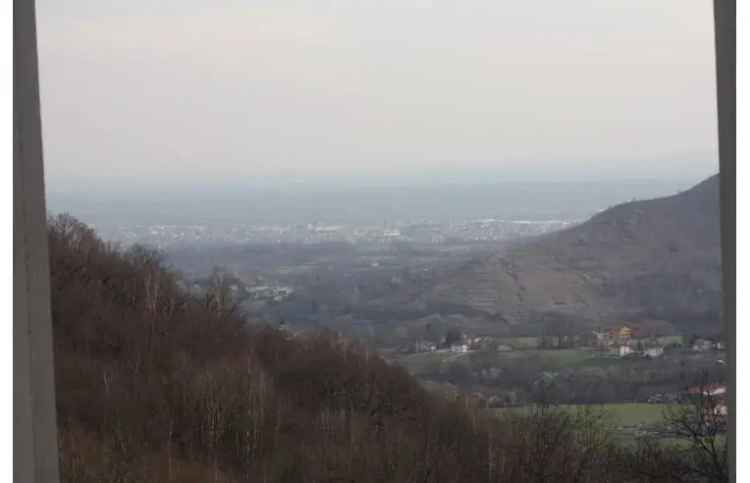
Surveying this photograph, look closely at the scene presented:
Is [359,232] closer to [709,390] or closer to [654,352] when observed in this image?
[654,352]

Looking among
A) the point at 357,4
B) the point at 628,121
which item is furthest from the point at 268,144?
the point at 628,121

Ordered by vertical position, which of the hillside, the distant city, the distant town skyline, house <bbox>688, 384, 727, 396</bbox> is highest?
the distant town skyline

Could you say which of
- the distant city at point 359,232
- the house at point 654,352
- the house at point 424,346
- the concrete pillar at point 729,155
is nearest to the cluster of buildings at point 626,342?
the house at point 654,352

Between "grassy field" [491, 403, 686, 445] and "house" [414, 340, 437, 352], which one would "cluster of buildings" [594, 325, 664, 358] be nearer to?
"grassy field" [491, 403, 686, 445]

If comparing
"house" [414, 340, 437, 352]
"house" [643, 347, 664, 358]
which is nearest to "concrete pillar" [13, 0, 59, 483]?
"house" [414, 340, 437, 352]

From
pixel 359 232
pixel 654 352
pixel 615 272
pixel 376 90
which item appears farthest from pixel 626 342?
pixel 376 90

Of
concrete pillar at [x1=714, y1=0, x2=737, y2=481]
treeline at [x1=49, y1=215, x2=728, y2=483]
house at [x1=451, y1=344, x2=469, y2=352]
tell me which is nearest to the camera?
concrete pillar at [x1=714, y1=0, x2=737, y2=481]
